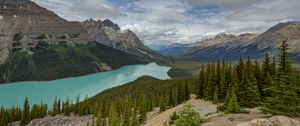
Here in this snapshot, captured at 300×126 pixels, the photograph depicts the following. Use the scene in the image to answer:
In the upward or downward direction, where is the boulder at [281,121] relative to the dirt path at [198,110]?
upward

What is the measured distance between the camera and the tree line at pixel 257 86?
128 ft

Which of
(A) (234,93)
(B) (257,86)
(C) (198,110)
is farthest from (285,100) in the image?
(B) (257,86)

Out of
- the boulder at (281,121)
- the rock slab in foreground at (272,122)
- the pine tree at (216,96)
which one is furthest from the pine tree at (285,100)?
the pine tree at (216,96)

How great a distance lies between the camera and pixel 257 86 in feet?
243

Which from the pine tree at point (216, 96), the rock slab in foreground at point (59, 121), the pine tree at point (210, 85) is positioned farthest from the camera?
the rock slab in foreground at point (59, 121)

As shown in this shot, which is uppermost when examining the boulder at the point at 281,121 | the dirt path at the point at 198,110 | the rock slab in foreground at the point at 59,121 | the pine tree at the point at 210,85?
the boulder at the point at 281,121

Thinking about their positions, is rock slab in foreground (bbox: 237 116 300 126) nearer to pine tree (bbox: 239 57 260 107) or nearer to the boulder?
the boulder

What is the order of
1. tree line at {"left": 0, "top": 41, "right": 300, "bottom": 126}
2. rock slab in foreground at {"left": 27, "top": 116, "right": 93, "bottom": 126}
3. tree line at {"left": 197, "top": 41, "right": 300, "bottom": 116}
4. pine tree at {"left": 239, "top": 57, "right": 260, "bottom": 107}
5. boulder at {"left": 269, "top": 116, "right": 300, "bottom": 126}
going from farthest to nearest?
rock slab in foreground at {"left": 27, "top": 116, "right": 93, "bottom": 126} < pine tree at {"left": 239, "top": 57, "right": 260, "bottom": 107} < tree line at {"left": 0, "top": 41, "right": 300, "bottom": 126} < tree line at {"left": 197, "top": 41, "right": 300, "bottom": 116} < boulder at {"left": 269, "top": 116, "right": 300, "bottom": 126}

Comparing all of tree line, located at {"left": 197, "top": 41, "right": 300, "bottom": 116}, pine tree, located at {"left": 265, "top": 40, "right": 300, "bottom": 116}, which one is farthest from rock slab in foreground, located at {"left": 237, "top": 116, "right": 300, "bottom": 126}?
tree line, located at {"left": 197, "top": 41, "right": 300, "bottom": 116}

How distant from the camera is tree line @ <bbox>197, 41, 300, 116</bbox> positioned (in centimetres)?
3891

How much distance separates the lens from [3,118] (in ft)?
456

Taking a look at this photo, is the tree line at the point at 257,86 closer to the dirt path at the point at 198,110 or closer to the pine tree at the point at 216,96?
the pine tree at the point at 216,96

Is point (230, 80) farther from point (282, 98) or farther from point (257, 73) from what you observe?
point (282, 98)

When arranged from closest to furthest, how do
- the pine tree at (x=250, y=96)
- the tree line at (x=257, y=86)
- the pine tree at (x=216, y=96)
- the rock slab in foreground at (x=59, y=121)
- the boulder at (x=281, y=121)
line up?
the boulder at (x=281, y=121), the tree line at (x=257, y=86), the pine tree at (x=250, y=96), the pine tree at (x=216, y=96), the rock slab in foreground at (x=59, y=121)
